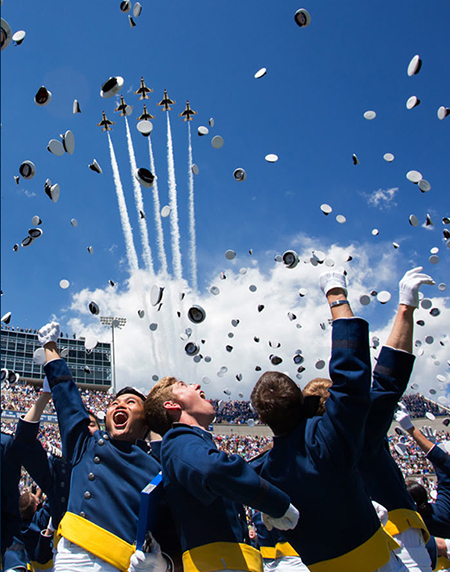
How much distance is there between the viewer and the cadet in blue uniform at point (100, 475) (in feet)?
10.6

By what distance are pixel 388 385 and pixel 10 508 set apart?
395 centimetres

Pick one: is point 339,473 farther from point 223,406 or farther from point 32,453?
point 223,406

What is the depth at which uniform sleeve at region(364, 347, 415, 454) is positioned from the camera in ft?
9.70

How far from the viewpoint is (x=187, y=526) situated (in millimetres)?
2861

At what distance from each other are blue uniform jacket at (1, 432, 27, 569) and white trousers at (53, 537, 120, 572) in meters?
1.55

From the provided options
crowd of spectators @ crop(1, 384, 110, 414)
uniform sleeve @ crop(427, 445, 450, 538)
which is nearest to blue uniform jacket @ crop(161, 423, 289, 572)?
uniform sleeve @ crop(427, 445, 450, 538)

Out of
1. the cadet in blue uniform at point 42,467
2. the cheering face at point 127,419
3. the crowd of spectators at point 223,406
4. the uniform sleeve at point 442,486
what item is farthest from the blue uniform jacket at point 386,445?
the crowd of spectators at point 223,406

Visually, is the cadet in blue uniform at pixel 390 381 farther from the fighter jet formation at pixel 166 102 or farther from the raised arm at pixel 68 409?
the fighter jet formation at pixel 166 102

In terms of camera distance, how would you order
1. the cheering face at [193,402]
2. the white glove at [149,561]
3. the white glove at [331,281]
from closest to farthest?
the white glove at [149,561] → the white glove at [331,281] → the cheering face at [193,402]

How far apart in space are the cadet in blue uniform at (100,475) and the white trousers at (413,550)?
216 centimetres

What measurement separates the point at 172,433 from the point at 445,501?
411cm

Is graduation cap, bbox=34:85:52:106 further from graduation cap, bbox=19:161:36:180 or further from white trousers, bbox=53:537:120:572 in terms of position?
white trousers, bbox=53:537:120:572

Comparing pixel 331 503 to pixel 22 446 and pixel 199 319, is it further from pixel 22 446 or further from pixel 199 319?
pixel 199 319

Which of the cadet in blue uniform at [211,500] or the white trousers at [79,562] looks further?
the white trousers at [79,562]
